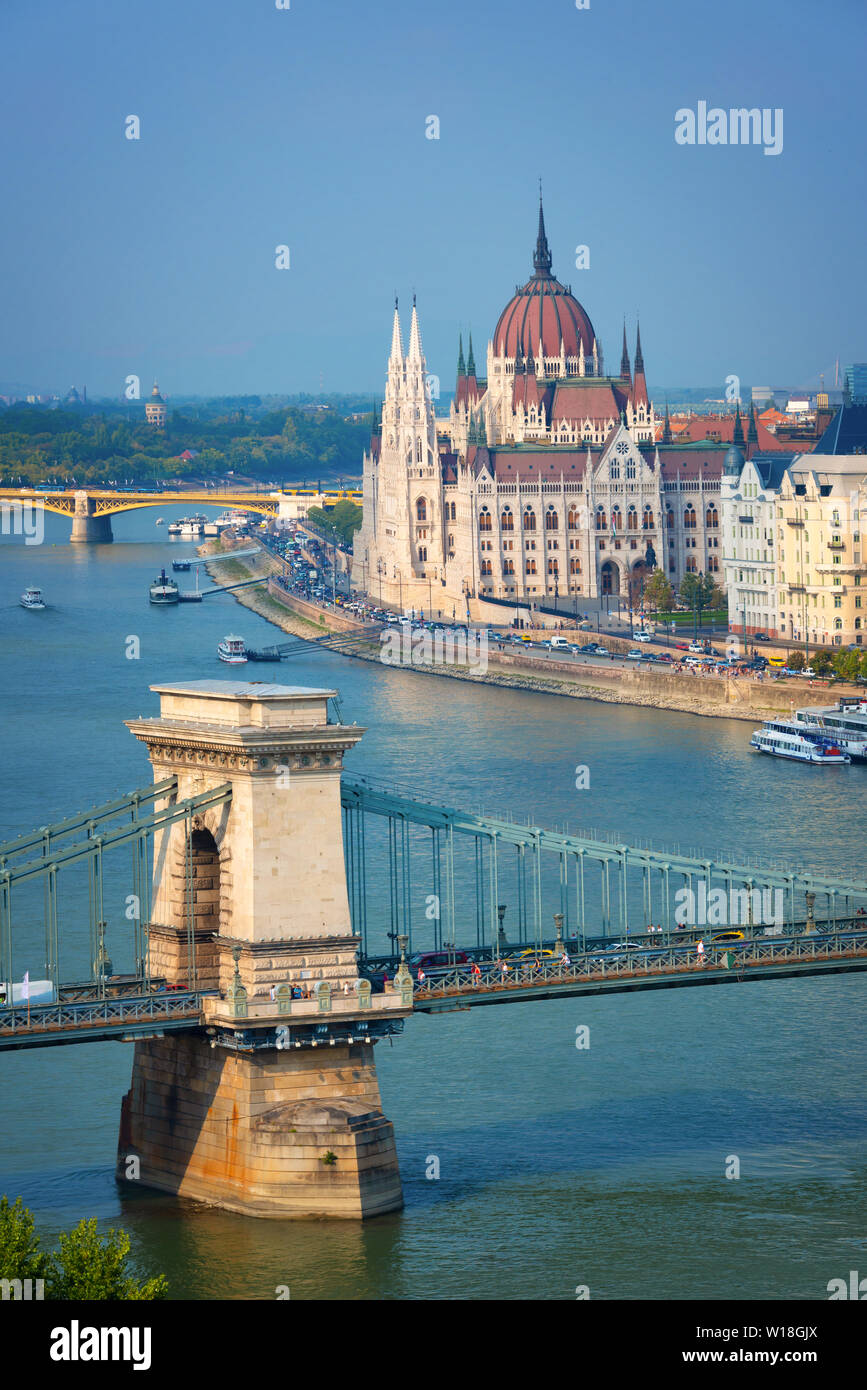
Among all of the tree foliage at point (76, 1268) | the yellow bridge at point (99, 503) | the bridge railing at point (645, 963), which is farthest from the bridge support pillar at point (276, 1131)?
the yellow bridge at point (99, 503)

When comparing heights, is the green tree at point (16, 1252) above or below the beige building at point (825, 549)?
below

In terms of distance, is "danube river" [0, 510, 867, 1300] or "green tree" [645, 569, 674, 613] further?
"green tree" [645, 569, 674, 613]

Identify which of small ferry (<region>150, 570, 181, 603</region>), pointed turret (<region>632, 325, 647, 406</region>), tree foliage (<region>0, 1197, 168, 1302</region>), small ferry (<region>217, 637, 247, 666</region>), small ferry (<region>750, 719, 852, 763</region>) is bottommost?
small ferry (<region>750, 719, 852, 763</region>)

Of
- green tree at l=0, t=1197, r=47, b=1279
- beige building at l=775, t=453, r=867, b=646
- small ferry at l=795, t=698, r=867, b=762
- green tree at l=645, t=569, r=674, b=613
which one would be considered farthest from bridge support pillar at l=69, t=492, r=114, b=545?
green tree at l=0, t=1197, r=47, b=1279

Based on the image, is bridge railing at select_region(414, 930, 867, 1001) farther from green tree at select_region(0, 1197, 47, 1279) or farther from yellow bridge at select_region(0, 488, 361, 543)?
yellow bridge at select_region(0, 488, 361, 543)

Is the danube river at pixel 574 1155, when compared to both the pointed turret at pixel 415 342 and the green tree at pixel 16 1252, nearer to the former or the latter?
the green tree at pixel 16 1252

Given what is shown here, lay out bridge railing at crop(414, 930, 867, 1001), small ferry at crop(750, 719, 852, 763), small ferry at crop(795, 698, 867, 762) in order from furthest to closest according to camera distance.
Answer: small ferry at crop(795, 698, 867, 762) < small ferry at crop(750, 719, 852, 763) < bridge railing at crop(414, 930, 867, 1001)

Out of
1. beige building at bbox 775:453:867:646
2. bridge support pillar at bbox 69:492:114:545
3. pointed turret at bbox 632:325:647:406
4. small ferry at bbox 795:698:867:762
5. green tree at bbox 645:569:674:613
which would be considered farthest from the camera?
bridge support pillar at bbox 69:492:114:545

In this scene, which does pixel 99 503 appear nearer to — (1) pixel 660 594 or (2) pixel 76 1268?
(1) pixel 660 594
